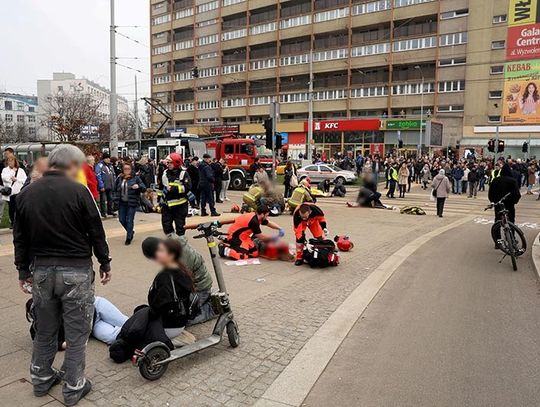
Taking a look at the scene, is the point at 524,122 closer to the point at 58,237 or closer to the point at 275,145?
the point at 275,145

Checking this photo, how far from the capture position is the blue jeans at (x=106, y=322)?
174 inches

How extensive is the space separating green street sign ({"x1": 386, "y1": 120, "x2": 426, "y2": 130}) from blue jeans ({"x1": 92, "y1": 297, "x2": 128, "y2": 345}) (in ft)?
168

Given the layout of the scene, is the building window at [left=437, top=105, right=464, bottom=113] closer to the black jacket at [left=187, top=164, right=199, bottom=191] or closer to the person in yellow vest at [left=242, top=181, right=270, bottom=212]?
the black jacket at [left=187, top=164, right=199, bottom=191]

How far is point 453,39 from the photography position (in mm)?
50438

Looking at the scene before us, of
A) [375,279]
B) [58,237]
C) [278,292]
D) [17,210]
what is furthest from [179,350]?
[375,279]

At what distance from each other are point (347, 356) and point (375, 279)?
113 inches

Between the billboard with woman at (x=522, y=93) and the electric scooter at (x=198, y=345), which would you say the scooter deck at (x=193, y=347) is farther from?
the billboard with woman at (x=522, y=93)

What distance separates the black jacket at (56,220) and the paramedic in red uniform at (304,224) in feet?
16.0

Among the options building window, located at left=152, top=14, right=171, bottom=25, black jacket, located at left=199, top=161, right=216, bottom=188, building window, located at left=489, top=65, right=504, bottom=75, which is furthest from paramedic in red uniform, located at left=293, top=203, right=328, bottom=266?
building window, located at left=152, top=14, right=171, bottom=25

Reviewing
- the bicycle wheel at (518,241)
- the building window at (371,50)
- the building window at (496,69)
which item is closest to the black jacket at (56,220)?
the bicycle wheel at (518,241)

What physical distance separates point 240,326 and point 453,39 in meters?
53.4

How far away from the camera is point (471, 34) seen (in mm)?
49719

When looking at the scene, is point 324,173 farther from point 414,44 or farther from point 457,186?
point 414,44

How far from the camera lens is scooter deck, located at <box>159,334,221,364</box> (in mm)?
3819
